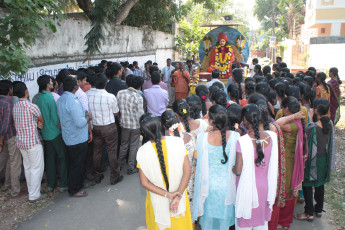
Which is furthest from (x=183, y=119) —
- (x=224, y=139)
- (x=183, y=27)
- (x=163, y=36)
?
(x=183, y=27)

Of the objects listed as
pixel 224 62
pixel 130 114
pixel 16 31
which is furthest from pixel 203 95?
pixel 224 62

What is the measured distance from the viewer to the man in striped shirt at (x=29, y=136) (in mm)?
Answer: 4109

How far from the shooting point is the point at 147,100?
5645mm

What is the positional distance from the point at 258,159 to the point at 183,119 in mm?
911

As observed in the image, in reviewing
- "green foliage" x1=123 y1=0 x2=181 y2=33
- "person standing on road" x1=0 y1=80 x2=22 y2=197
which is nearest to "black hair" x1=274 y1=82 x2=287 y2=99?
"person standing on road" x1=0 y1=80 x2=22 y2=197

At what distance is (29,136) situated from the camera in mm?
4184

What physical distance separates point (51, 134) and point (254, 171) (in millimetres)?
3093

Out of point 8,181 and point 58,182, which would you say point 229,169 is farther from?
point 8,181

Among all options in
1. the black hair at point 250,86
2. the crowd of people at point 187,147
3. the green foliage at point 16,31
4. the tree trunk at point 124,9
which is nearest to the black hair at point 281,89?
the crowd of people at point 187,147

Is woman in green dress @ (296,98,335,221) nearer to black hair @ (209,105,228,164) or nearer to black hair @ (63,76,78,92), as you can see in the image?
black hair @ (209,105,228,164)

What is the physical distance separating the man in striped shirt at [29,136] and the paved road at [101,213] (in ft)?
1.43

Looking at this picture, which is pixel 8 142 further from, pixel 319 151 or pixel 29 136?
pixel 319 151

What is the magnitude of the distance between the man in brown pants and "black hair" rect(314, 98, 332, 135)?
2.99 meters

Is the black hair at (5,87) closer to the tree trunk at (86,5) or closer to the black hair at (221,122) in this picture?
the black hair at (221,122)
